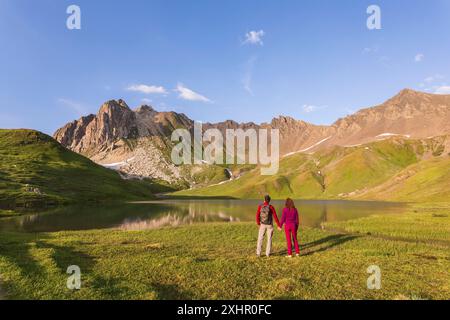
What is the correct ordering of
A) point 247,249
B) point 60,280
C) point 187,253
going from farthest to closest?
point 247,249 → point 187,253 → point 60,280

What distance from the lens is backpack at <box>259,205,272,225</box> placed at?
26.3 metres

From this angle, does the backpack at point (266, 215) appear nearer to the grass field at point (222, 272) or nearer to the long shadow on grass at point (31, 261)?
the grass field at point (222, 272)

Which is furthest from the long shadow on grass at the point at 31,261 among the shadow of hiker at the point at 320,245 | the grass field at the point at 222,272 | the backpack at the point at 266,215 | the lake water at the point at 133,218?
the lake water at the point at 133,218

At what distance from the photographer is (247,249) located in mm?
31562

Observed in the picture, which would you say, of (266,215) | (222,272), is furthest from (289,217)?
(222,272)

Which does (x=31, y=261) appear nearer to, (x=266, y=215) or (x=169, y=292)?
(x=169, y=292)

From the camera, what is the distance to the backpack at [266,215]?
26.3 metres

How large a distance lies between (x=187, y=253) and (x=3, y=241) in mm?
21985

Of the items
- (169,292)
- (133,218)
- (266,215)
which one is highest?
(266,215)

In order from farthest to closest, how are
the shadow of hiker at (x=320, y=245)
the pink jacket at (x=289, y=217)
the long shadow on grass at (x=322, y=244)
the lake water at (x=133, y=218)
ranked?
the lake water at (x=133, y=218) < the long shadow on grass at (x=322, y=244) < the shadow of hiker at (x=320, y=245) < the pink jacket at (x=289, y=217)

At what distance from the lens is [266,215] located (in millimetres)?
26297

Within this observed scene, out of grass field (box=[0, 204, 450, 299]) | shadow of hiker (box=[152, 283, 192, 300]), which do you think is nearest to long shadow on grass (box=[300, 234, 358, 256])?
grass field (box=[0, 204, 450, 299])
